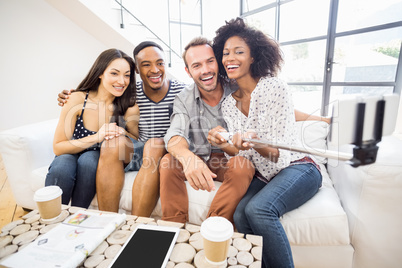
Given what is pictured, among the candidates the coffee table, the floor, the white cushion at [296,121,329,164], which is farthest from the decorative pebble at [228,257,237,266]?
the floor

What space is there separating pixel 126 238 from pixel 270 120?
0.79m

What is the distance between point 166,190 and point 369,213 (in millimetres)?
861

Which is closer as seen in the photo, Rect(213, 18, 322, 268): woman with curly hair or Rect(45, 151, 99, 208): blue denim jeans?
Rect(213, 18, 322, 268): woman with curly hair

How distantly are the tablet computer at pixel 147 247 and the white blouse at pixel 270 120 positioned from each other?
557mm

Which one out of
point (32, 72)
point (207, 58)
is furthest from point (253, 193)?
point (32, 72)

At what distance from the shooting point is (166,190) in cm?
109

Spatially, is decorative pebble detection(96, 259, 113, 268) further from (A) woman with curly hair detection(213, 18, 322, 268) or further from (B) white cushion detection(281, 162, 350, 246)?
(B) white cushion detection(281, 162, 350, 246)

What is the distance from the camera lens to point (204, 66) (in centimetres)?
128

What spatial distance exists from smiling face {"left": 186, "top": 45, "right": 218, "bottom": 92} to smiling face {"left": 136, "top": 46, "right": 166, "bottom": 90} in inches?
9.1

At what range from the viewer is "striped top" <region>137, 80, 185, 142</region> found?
4.79 ft

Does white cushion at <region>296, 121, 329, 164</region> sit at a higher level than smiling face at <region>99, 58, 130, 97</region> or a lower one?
lower

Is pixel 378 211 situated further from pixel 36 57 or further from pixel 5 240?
pixel 36 57

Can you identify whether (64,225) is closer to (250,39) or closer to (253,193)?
(253,193)

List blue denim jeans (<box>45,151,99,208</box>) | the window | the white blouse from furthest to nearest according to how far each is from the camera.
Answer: the window < blue denim jeans (<box>45,151,99,208</box>) < the white blouse
